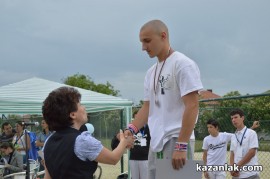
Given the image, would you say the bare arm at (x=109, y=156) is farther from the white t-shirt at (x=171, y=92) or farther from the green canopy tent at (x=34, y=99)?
the green canopy tent at (x=34, y=99)

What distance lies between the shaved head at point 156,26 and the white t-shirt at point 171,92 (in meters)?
0.20

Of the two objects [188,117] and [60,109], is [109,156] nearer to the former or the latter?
[60,109]

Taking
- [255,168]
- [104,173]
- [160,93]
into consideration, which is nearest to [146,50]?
[160,93]

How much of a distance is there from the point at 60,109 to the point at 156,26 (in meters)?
0.96

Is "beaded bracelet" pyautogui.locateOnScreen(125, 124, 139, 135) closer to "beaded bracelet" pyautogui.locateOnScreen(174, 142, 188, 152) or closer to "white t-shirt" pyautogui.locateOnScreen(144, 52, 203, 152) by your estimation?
"white t-shirt" pyautogui.locateOnScreen(144, 52, 203, 152)

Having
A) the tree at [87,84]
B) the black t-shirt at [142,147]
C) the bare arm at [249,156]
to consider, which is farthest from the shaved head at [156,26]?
the tree at [87,84]

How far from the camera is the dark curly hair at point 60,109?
2.93 m

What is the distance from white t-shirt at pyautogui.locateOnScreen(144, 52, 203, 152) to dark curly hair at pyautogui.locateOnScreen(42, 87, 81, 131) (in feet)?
2.12

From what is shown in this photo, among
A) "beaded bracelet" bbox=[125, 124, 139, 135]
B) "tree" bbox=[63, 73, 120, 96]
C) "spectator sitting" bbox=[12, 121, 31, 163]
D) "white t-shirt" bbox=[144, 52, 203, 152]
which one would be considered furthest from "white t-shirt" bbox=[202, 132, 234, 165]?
"tree" bbox=[63, 73, 120, 96]

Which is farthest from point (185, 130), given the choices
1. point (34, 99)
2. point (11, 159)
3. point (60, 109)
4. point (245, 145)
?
point (11, 159)

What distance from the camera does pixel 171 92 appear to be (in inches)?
123

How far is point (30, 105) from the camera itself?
907 cm

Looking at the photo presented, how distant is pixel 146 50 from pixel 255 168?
161 inches

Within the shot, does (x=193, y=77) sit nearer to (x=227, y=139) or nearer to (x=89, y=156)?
(x=89, y=156)
